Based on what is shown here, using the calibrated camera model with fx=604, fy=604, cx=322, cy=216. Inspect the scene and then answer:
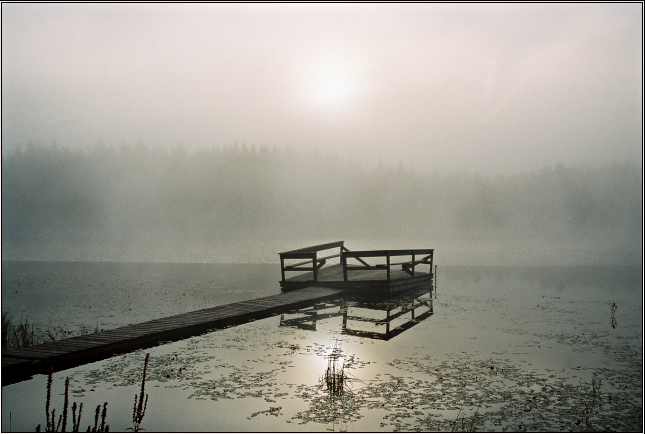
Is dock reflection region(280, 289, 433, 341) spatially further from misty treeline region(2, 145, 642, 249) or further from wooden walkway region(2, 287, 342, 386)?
misty treeline region(2, 145, 642, 249)

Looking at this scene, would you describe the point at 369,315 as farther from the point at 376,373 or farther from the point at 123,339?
the point at 123,339

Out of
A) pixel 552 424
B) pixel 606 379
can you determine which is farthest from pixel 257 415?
pixel 606 379

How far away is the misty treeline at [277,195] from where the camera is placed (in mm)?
156500

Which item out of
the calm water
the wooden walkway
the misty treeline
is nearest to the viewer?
the calm water

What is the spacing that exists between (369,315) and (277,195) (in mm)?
152911

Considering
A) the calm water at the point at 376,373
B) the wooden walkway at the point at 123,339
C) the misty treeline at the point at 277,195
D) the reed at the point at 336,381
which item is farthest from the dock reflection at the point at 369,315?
the misty treeline at the point at 277,195

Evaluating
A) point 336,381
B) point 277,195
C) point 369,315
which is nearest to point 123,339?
point 336,381

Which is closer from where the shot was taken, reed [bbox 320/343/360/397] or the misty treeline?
reed [bbox 320/343/360/397]

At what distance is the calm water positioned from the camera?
864 cm

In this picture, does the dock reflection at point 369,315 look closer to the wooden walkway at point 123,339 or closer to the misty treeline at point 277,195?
the wooden walkway at point 123,339

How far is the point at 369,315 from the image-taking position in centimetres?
1852

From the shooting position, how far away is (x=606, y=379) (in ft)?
36.6

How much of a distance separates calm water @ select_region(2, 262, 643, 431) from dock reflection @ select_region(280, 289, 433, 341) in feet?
0.28

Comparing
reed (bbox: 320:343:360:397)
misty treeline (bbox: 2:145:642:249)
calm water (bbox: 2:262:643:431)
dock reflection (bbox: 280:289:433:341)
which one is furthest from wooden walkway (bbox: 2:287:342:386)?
misty treeline (bbox: 2:145:642:249)
